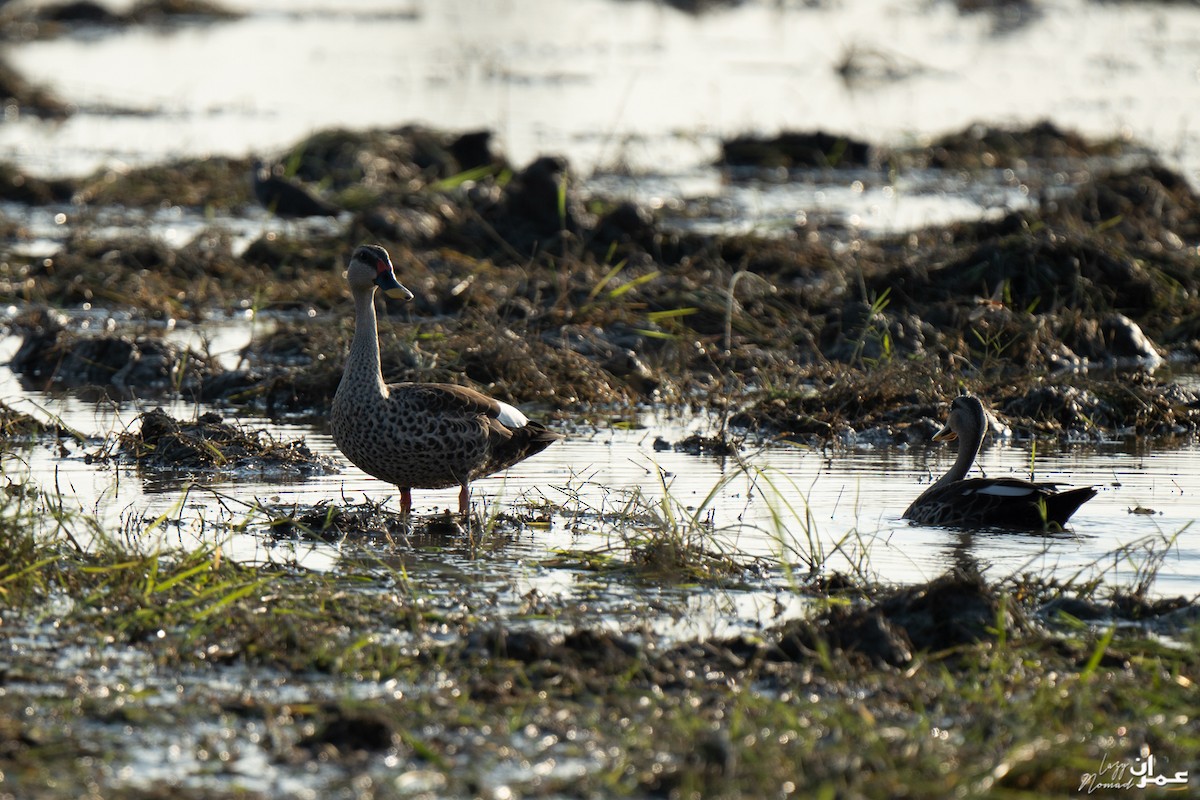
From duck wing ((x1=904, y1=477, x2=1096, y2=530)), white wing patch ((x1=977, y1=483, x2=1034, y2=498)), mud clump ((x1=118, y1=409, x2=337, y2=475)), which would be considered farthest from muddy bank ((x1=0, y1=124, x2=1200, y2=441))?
white wing patch ((x1=977, y1=483, x2=1034, y2=498))

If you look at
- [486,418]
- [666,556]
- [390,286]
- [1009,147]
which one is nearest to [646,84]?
[1009,147]

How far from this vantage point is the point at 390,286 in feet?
30.7

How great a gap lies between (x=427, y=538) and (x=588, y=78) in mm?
25275

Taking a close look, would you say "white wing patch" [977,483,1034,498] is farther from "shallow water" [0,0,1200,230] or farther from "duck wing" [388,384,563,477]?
"shallow water" [0,0,1200,230]

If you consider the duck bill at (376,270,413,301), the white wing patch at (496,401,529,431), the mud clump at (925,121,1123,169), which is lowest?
the white wing patch at (496,401,529,431)

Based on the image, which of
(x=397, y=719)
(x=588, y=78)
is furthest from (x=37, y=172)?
(x=397, y=719)

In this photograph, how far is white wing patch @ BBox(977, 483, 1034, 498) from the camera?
8695mm

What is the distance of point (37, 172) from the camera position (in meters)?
22.2

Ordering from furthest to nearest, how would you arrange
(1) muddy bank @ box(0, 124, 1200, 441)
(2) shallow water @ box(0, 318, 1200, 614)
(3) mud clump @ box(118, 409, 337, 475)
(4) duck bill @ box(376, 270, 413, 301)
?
(1) muddy bank @ box(0, 124, 1200, 441), (3) mud clump @ box(118, 409, 337, 475), (4) duck bill @ box(376, 270, 413, 301), (2) shallow water @ box(0, 318, 1200, 614)

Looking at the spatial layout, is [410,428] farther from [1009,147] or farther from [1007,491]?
[1009,147]

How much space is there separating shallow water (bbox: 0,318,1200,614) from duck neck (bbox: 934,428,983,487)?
0.95ft

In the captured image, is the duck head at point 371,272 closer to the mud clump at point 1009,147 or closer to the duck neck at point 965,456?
the duck neck at point 965,456

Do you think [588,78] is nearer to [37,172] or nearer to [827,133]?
[827,133]

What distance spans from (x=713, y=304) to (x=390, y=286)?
17.6 feet
